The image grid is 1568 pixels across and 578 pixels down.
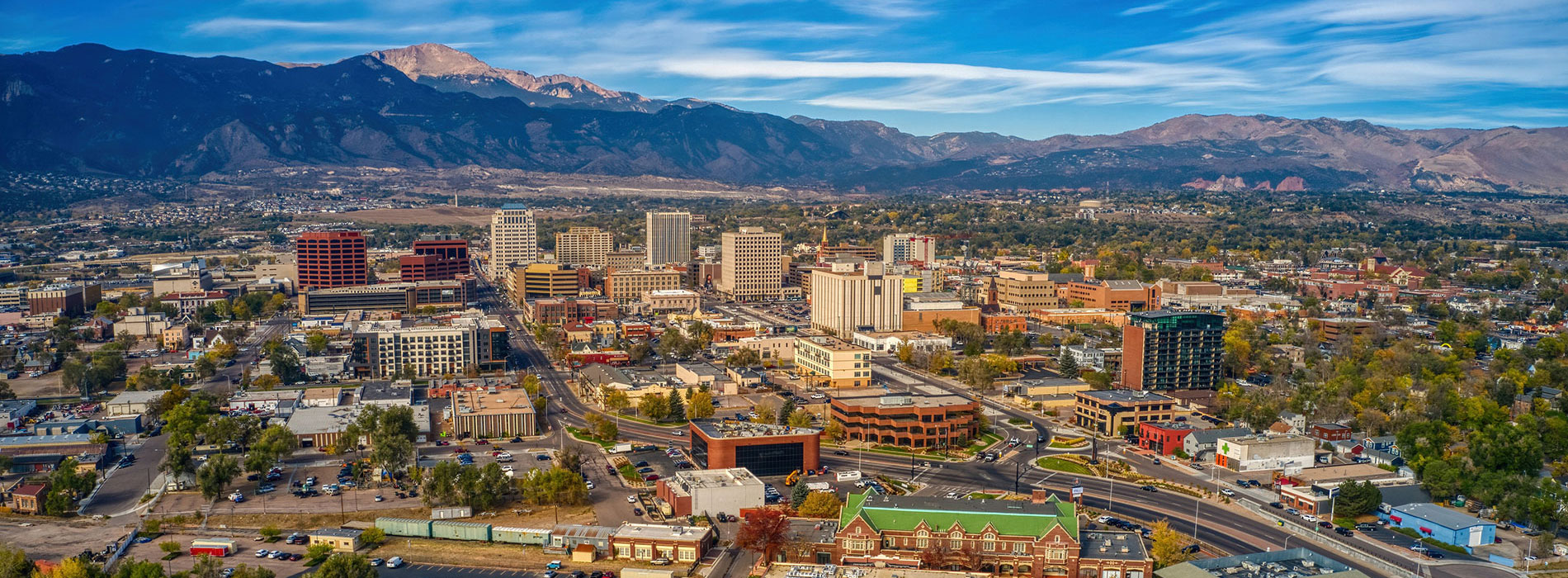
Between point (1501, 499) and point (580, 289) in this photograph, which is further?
point (580, 289)

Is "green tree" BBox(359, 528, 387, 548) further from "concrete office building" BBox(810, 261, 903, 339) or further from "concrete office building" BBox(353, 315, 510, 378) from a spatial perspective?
"concrete office building" BBox(810, 261, 903, 339)

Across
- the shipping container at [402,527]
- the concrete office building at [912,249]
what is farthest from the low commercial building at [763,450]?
the concrete office building at [912,249]

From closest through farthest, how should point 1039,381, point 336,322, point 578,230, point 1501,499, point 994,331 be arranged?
point 1501,499, point 1039,381, point 336,322, point 994,331, point 578,230

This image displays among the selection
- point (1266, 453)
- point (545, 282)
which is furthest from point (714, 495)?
point (545, 282)

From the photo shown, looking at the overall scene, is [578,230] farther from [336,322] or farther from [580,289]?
[336,322]

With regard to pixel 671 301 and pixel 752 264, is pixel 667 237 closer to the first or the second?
pixel 752 264

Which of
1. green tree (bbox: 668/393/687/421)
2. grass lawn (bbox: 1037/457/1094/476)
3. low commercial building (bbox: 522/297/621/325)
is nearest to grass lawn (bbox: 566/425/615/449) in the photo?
green tree (bbox: 668/393/687/421)

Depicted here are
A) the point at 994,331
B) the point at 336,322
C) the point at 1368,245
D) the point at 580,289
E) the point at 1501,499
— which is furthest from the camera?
the point at 1368,245

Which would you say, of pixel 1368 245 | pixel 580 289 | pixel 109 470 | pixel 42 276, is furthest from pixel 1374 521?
pixel 1368 245
